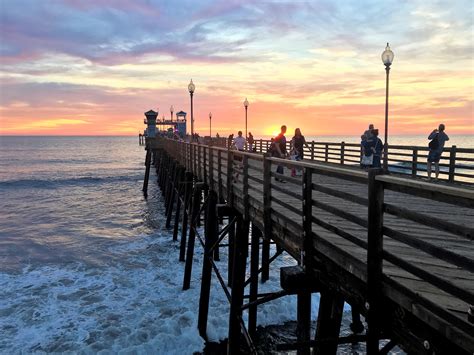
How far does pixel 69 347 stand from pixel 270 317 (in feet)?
16.7

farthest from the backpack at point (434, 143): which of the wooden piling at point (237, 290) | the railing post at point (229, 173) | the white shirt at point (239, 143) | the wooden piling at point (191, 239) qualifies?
the white shirt at point (239, 143)

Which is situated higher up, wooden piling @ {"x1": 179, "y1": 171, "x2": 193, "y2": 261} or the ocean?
wooden piling @ {"x1": 179, "y1": 171, "x2": 193, "y2": 261}

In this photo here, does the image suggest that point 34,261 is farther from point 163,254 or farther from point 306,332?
point 306,332

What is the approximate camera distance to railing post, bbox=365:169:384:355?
3135 millimetres

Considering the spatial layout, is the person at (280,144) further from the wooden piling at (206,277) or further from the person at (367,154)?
the person at (367,154)

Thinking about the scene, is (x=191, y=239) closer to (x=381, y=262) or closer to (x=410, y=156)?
(x=381, y=262)

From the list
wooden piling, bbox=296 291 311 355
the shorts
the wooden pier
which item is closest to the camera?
the wooden pier

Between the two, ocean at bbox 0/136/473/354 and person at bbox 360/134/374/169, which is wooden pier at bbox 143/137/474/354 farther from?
person at bbox 360/134/374/169

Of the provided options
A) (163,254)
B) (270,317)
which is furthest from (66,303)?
(270,317)

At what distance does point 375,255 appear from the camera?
10.3 ft

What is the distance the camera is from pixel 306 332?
5004 millimetres

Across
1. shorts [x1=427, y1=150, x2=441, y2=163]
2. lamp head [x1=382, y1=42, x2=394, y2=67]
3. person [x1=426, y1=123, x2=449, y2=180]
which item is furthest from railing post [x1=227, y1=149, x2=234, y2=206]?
lamp head [x1=382, y1=42, x2=394, y2=67]

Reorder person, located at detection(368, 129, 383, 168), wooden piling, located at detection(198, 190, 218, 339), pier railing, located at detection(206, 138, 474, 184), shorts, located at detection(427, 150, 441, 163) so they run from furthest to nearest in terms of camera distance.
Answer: person, located at detection(368, 129, 383, 168), shorts, located at detection(427, 150, 441, 163), pier railing, located at detection(206, 138, 474, 184), wooden piling, located at detection(198, 190, 218, 339)

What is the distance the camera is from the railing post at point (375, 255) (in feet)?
10.3
